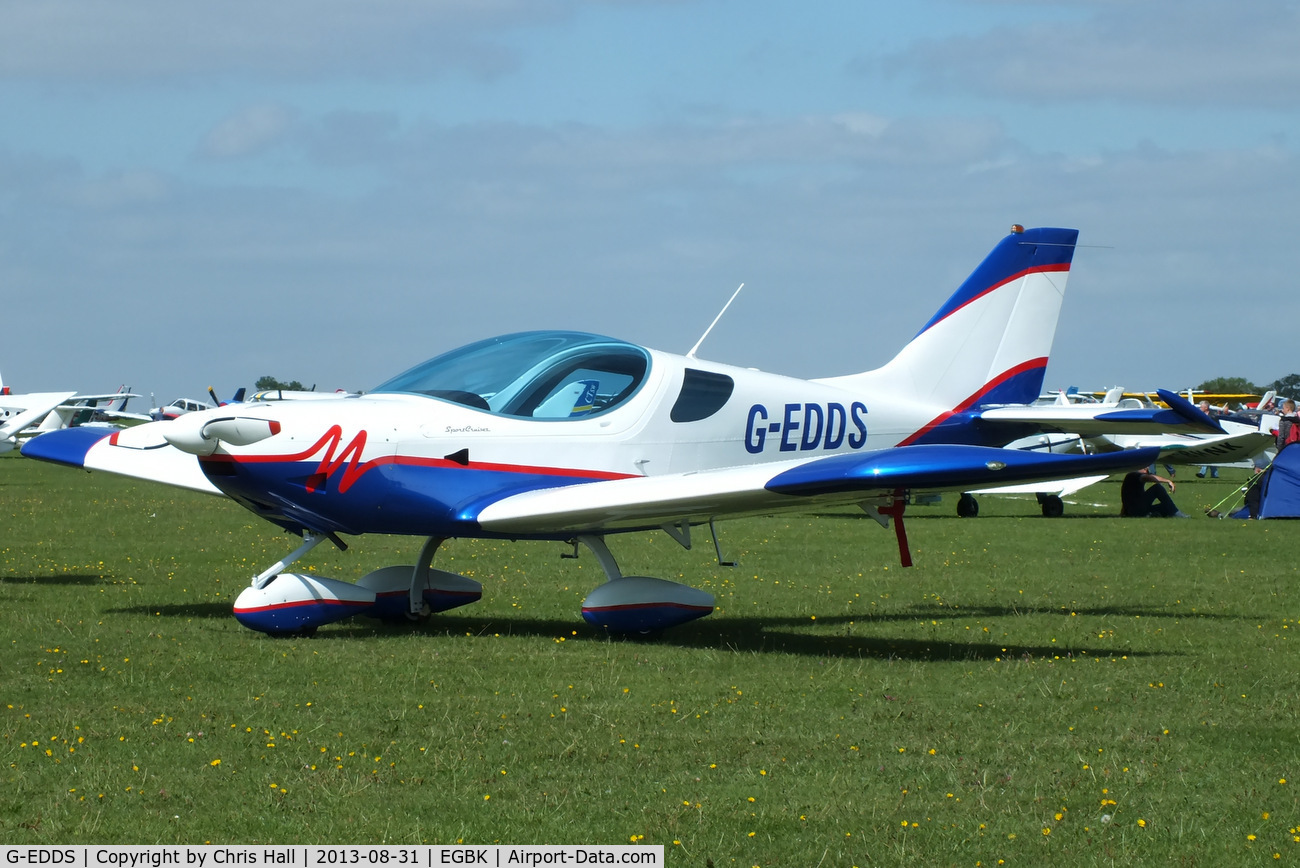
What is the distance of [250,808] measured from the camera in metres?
5.23

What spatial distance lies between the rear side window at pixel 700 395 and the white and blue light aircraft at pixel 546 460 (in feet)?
0.05

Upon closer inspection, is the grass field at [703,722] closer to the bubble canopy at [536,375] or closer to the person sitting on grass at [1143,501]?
the bubble canopy at [536,375]

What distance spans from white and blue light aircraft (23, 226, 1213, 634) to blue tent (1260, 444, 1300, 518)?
13.4m

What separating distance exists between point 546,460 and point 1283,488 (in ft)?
58.0

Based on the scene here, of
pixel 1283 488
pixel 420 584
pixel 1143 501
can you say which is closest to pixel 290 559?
pixel 420 584

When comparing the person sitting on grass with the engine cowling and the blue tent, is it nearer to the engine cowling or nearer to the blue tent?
the blue tent

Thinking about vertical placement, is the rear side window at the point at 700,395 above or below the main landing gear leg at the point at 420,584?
above

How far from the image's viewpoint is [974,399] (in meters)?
12.8

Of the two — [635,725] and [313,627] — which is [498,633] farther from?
[635,725]

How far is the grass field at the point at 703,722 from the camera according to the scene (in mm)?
5066

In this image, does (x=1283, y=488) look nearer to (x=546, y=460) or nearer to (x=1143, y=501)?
(x=1143, y=501)
